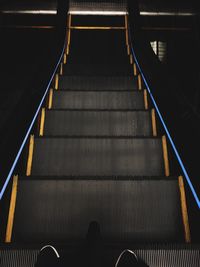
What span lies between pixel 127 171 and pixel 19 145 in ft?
3.25

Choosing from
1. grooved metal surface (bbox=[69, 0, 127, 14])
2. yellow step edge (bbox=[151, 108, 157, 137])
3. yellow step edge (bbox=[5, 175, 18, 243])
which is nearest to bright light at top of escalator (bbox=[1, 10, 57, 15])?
grooved metal surface (bbox=[69, 0, 127, 14])

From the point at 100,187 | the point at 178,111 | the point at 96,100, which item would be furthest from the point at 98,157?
the point at 96,100

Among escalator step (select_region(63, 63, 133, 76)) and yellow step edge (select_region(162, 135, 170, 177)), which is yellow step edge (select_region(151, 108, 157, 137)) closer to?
yellow step edge (select_region(162, 135, 170, 177))

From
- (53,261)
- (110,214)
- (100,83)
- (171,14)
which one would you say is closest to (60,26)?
(100,83)

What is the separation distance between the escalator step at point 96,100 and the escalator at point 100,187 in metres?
0.01

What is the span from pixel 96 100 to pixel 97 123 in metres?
0.65

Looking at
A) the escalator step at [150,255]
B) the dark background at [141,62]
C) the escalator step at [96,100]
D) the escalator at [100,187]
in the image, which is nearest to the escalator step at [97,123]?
the escalator at [100,187]

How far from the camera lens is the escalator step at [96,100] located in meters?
3.44

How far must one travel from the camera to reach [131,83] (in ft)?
13.7

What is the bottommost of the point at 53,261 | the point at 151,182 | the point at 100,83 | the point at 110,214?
the point at 53,261

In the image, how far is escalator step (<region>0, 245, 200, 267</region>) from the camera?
1556 millimetres

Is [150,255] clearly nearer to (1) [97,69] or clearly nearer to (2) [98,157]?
(2) [98,157]

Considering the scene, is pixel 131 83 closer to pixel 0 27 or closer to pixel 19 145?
pixel 19 145

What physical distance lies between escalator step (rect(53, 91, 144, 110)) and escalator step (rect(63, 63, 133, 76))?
127cm
